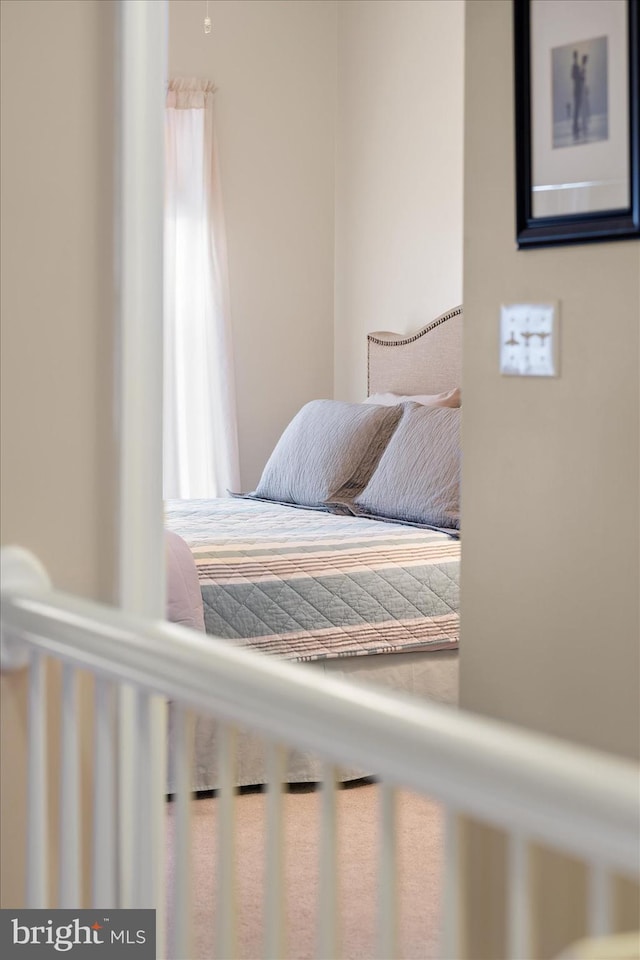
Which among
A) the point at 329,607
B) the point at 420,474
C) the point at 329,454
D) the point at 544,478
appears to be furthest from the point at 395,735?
the point at 329,454

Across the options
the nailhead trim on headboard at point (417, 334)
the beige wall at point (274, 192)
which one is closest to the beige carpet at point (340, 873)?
the nailhead trim on headboard at point (417, 334)

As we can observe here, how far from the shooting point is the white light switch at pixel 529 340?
5.44 feet

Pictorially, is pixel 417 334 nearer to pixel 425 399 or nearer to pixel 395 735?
pixel 425 399

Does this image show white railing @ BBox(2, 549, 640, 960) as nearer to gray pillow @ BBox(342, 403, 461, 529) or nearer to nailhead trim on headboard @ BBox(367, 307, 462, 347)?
gray pillow @ BBox(342, 403, 461, 529)

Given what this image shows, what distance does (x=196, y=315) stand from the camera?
5.31 metres

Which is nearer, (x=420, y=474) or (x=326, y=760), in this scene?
(x=326, y=760)

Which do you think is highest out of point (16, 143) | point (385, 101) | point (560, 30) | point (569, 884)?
point (385, 101)

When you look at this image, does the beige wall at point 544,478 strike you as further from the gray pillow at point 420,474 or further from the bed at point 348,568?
the gray pillow at point 420,474

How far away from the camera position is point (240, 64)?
210 inches

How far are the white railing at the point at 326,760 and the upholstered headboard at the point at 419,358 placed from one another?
339 cm

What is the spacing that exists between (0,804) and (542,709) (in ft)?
2.57

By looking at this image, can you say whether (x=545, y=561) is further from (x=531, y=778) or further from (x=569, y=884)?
(x=531, y=778)

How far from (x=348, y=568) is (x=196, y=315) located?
233 centimetres

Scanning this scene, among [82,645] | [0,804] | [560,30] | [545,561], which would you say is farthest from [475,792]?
[560,30]
